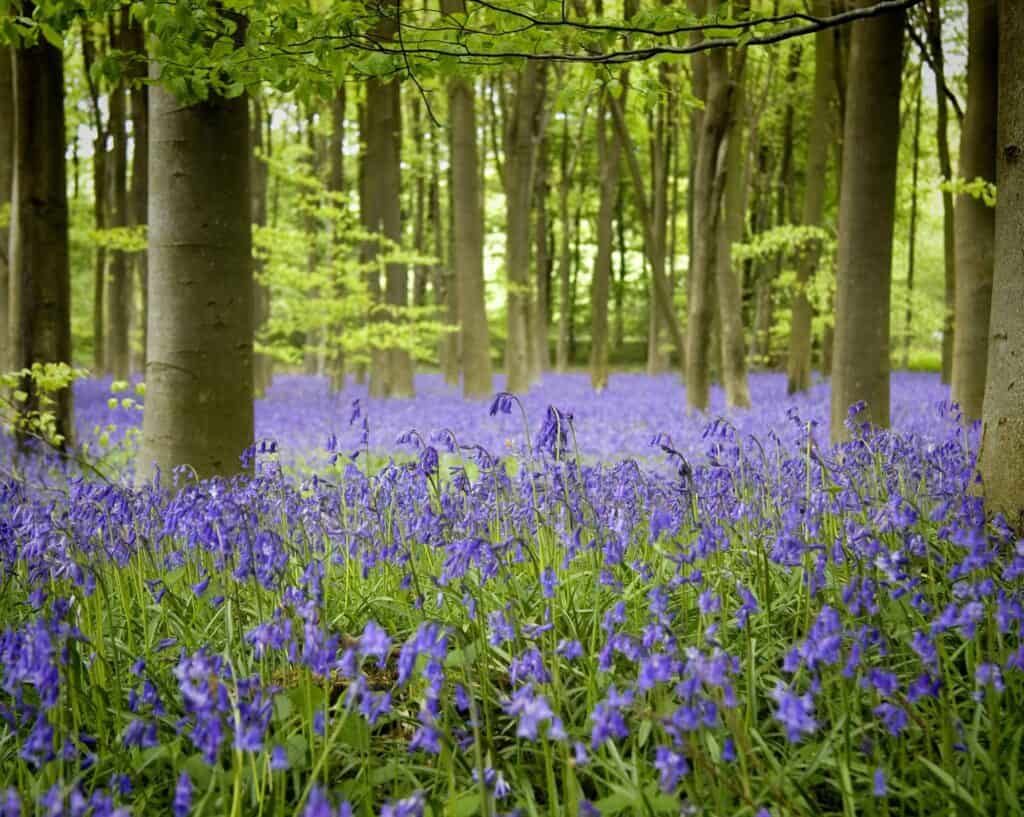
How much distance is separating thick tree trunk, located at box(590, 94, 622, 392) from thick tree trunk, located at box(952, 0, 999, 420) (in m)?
11.1

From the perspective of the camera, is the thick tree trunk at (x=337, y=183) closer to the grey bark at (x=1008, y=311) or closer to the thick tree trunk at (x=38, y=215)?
the thick tree trunk at (x=38, y=215)

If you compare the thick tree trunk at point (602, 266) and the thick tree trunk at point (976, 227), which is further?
the thick tree trunk at point (602, 266)

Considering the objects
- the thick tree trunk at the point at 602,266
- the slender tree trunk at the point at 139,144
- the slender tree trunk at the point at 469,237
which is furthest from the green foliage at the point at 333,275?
the thick tree trunk at the point at 602,266

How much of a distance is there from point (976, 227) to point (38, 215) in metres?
7.71

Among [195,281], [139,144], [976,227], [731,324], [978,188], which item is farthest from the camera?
[139,144]

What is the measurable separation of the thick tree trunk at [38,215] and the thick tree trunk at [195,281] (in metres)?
2.97

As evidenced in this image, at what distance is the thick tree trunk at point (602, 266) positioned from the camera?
1903cm

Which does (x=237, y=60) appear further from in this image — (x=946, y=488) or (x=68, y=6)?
(x=946, y=488)

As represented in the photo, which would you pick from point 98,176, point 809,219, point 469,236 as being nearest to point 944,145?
point 809,219

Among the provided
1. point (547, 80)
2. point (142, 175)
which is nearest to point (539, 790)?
point (142, 175)

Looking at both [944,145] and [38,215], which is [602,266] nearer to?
[944,145]

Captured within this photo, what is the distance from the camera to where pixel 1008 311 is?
3828 millimetres

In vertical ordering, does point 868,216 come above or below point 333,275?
below

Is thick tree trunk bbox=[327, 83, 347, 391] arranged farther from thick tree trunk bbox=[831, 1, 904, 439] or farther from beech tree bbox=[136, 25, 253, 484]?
beech tree bbox=[136, 25, 253, 484]
